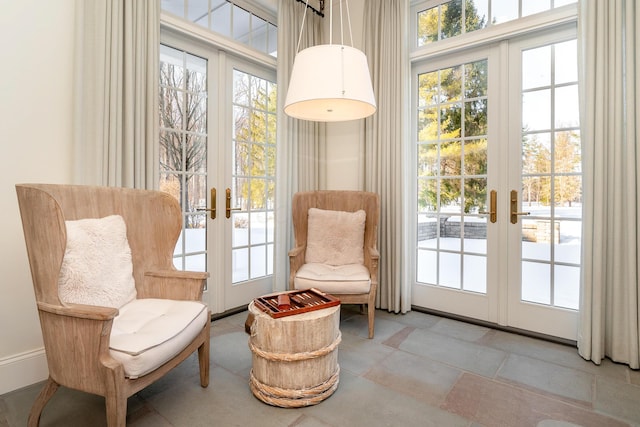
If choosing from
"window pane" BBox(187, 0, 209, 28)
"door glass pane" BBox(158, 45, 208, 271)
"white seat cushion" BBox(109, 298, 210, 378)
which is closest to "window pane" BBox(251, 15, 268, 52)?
"window pane" BBox(187, 0, 209, 28)

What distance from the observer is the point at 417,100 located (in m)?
3.27

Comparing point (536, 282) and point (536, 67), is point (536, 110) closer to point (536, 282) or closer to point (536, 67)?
point (536, 67)

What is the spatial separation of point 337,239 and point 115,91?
196 centimetres

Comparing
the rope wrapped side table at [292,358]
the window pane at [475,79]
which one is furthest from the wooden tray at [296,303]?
the window pane at [475,79]

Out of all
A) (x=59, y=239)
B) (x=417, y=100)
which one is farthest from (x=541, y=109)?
(x=59, y=239)

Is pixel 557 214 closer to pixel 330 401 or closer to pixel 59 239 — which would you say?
pixel 330 401

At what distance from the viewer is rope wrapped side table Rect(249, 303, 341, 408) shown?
5.74 ft

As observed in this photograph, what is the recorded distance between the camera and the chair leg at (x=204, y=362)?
188 centimetres

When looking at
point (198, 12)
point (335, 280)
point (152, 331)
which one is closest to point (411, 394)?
point (335, 280)

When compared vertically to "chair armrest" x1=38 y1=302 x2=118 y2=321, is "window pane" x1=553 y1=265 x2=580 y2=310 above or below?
below

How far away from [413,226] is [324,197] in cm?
89

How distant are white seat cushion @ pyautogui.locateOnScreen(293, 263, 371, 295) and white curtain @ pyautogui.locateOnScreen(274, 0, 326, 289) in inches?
24.1

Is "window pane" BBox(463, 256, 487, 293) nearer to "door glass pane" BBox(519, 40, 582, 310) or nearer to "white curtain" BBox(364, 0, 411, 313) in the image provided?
"door glass pane" BBox(519, 40, 582, 310)

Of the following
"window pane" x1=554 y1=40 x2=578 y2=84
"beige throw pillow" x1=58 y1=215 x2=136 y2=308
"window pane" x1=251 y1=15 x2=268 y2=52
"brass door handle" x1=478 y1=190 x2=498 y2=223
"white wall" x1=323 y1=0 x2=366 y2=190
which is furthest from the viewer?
"white wall" x1=323 y1=0 x2=366 y2=190
